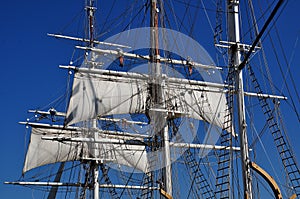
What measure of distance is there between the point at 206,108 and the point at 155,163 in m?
8.67

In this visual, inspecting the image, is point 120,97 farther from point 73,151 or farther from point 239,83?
point 239,83

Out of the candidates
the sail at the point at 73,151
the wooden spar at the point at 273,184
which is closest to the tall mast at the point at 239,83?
the wooden spar at the point at 273,184

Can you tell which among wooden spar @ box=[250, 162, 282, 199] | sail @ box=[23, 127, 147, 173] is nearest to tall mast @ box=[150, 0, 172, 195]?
wooden spar @ box=[250, 162, 282, 199]

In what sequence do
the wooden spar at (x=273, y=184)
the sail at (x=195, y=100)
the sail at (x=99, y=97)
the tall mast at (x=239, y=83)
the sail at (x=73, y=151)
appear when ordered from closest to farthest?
the wooden spar at (x=273, y=184) < the tall mast at (x=239, y=83) < the sail at (x=195, y=100) < the sail at (x=99, y=97) < the sail at (x=73, y=151)

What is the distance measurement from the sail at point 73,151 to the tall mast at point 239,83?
60.4 feet

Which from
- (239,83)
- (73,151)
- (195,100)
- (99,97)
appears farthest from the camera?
(73,151)

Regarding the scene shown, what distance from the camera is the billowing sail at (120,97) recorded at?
28375 mm

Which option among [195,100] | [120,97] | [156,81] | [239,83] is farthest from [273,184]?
[120,97]

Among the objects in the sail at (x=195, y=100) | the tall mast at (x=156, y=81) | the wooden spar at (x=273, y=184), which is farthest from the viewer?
the sail at (x=195, y=100)

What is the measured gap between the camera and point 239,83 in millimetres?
15336

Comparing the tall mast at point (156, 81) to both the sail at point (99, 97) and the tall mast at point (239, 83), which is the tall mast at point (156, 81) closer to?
the sail at point (99, 97)

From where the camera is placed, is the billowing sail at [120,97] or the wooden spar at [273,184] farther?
the billowing sail at [120,97]

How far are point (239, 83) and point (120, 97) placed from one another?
50.4ft

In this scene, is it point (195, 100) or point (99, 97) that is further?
point (99, 97)
